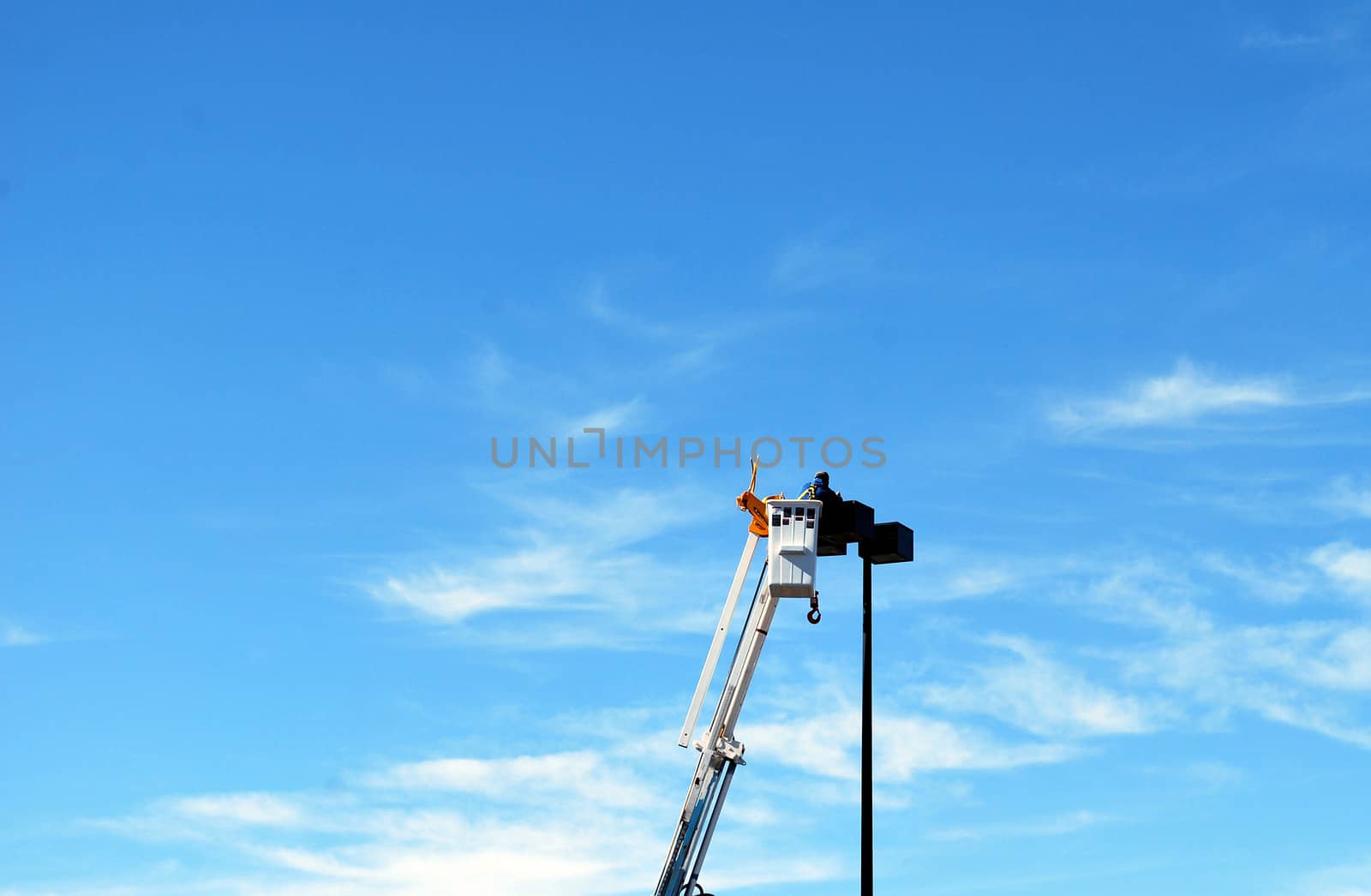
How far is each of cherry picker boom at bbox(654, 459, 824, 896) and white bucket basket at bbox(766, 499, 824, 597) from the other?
17mm

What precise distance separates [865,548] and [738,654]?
137 inches

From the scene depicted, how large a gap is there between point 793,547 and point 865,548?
7.02 ft

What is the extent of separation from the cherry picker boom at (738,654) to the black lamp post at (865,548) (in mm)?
544

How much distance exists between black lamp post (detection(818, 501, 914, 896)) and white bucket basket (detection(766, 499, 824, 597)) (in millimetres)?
725

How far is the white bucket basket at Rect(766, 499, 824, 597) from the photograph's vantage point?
34.1 m

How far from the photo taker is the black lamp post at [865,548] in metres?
34.6

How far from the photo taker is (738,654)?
3469cm

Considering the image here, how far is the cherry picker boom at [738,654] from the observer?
34.1 meters

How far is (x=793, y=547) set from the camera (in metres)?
34.2

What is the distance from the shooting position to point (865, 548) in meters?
35.6

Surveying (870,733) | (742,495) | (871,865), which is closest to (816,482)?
(742,495)

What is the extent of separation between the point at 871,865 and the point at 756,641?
4.89 meters

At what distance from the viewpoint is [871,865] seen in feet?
112

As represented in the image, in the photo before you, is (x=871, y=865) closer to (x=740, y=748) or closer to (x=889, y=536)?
(x=740, y=748)
